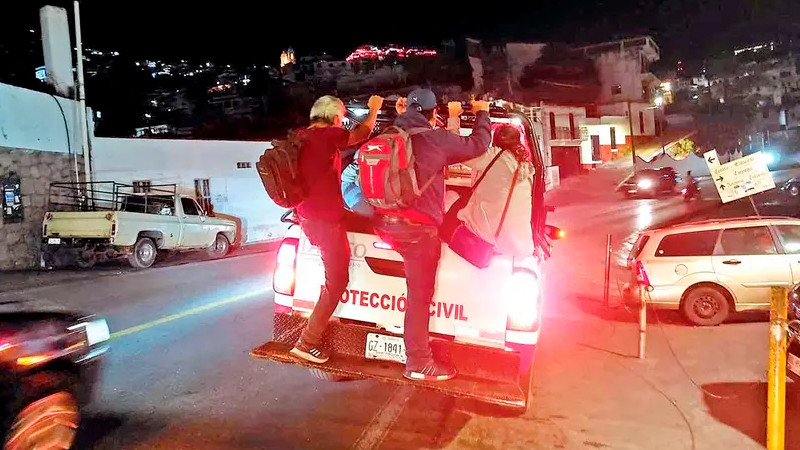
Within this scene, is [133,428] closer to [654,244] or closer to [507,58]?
[654,244]

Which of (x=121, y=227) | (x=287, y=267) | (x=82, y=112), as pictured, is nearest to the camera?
(x=287, y=267)

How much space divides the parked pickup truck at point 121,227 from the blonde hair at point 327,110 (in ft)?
38.6

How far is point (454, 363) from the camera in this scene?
4535 millimetres

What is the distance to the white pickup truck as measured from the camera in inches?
172

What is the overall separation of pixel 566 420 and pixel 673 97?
59.0 metres

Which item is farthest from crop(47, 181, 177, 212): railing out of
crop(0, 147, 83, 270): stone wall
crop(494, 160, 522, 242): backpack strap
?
crop(494, 160, 522, 242): backpack strap

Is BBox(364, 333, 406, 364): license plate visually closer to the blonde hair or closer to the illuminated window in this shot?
the blonde hair

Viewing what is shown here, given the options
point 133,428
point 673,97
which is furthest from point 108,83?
point 673,97

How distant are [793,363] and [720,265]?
4.21m

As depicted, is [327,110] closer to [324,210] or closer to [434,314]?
[324,210]

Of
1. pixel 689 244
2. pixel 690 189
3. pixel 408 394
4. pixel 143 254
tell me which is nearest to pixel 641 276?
pixel 689 244

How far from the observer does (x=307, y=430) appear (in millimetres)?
4969

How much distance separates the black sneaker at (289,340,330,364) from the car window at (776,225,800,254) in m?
7.42

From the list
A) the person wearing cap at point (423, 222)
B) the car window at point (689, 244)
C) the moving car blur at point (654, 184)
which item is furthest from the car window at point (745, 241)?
the moving car blur at point (654, 184)
